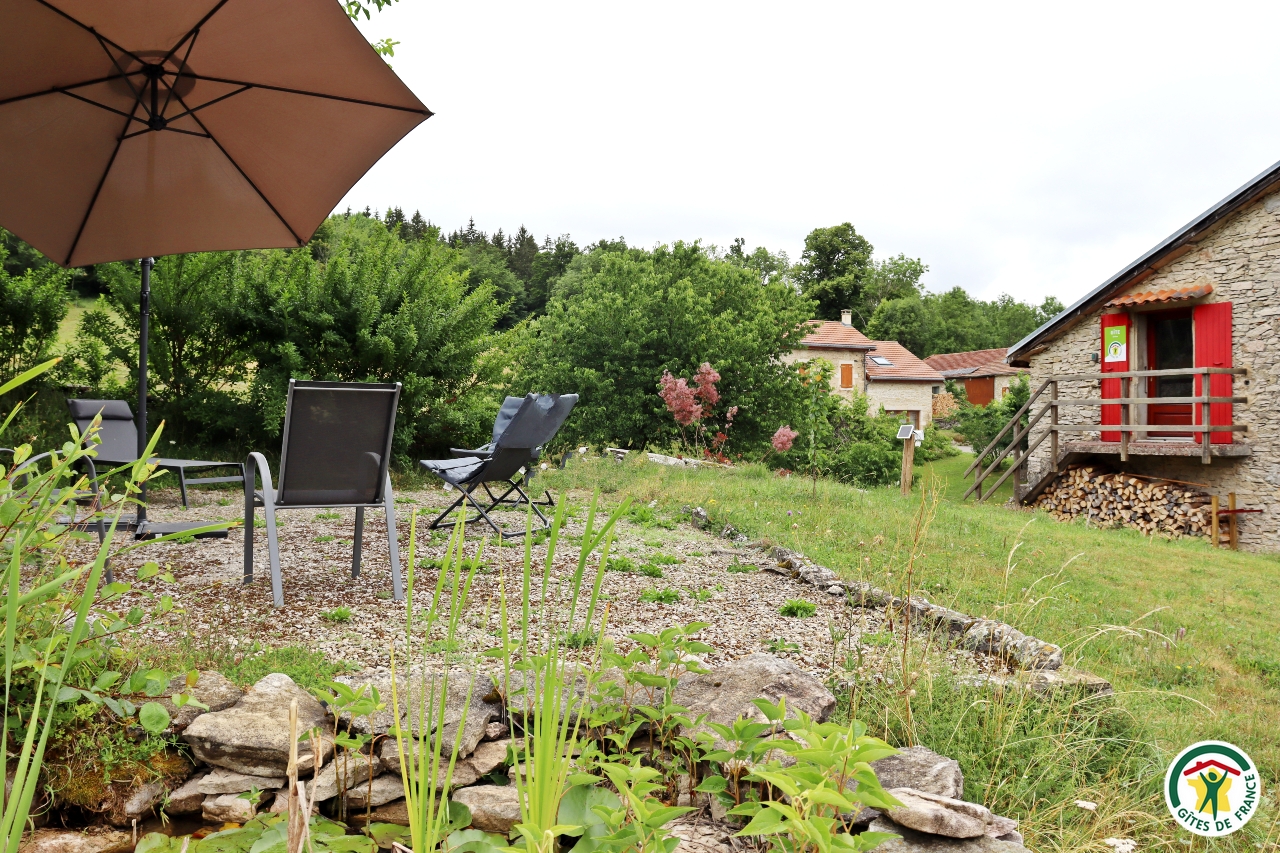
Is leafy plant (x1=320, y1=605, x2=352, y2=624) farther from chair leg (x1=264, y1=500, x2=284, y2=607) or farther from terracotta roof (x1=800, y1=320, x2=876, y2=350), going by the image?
terracotta roof (x1=800, y1=320, x2=876, y2=350)

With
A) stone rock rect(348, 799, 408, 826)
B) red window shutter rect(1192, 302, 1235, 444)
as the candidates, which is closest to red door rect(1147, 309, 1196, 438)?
red window shutter rect(1192, 302, 1235, 444)

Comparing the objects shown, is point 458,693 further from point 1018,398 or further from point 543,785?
point 1018,398

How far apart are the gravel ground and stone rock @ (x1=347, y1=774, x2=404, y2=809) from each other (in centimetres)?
44

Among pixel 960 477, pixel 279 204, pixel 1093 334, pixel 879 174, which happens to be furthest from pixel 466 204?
pixel 279 204

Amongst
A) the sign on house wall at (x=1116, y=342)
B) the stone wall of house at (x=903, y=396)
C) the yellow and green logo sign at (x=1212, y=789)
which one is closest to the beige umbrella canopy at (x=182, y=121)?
the yellow and green logo sign at (x=1212, y=789)

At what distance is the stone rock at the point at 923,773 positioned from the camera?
1.71 metres

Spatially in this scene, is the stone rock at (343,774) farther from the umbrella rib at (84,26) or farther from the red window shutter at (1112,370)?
the red window shutter at (1112,370)

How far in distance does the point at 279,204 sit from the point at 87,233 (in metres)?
0.91

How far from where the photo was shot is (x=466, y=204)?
242 ft

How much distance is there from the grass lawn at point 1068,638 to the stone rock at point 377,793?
1.16m

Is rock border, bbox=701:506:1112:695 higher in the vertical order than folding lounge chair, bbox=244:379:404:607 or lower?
lower

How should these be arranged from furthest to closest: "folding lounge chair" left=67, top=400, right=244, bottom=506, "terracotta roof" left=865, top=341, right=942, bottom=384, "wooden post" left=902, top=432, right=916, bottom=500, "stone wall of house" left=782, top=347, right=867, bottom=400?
"terracotta roof" left=865, top=341, right=942, bottom=384
"stone wall of house" left=782, top=347, right=867, bottom=400
"wooden post" left=902, top=432, right=916, bottom=500
"folding lounge chair" left=67, top=400, right=244, bottom=506

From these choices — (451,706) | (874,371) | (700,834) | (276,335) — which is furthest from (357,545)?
(874,371)

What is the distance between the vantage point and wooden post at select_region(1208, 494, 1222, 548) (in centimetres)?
1067
